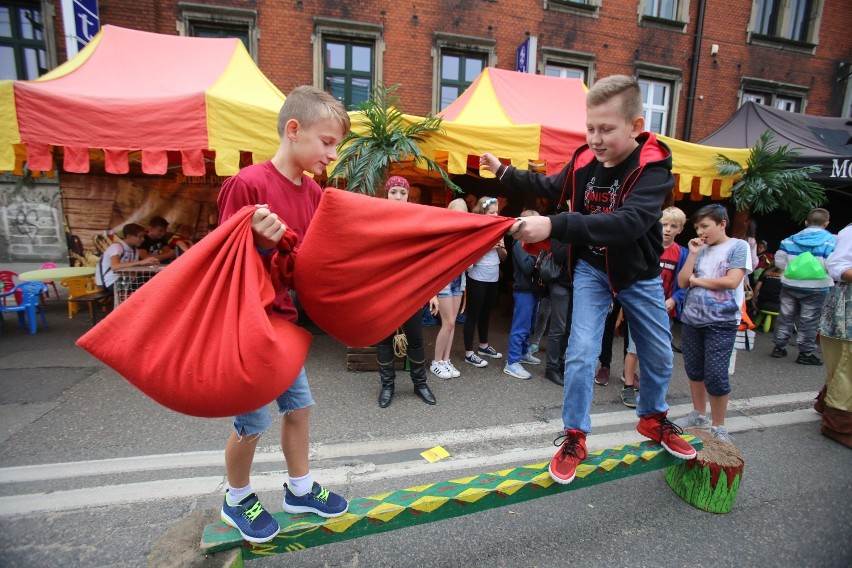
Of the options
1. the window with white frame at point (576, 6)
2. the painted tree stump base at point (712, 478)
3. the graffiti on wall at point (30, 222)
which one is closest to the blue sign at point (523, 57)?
the window with white frame at point (576, 6)

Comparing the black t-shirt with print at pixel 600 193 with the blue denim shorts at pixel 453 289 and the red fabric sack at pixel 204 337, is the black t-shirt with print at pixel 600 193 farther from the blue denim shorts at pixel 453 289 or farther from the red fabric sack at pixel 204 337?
the blue denim shorts at pixel 453 289

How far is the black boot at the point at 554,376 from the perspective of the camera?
4.69 m

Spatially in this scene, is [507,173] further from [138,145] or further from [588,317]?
[138,145]

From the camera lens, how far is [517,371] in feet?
16.0

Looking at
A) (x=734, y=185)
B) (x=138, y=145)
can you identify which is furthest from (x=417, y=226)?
(x=734, y=185)

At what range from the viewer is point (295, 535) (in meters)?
1.81

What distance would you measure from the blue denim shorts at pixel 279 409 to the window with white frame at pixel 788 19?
18.1 meters

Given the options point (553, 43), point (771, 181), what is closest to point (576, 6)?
point (553, 43)

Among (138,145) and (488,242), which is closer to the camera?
(488,242)

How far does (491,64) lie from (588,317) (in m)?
11.5

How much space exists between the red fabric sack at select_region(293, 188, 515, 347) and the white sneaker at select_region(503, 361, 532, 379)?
136 inches

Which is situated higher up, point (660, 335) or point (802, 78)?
point (802, 78)

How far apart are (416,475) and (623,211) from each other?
2200mm

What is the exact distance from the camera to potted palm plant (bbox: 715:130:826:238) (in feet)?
20.5
